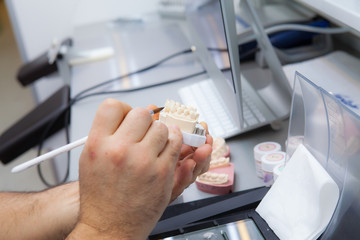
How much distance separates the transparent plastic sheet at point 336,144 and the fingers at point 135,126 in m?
0.22

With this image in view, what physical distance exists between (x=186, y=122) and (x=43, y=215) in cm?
35

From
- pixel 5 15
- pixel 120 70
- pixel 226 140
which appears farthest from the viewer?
pixel 5 15

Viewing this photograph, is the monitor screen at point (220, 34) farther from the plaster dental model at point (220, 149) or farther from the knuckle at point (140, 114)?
the knuckle at point (140, 114)

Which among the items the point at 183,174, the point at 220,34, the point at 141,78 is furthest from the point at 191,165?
the point at 141,78

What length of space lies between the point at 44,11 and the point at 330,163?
72.6 inches

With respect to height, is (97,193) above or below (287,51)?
above

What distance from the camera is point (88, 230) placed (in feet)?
1.60

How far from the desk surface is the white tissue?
18 cm

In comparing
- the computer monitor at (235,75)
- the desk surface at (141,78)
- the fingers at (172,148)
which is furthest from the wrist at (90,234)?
the computer monitor at (235,75)

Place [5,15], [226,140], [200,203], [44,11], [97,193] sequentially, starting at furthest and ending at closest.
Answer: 1. [5,15]
2. [44,11]
3. [226,140]
4. [200,203]
5. [97,193]

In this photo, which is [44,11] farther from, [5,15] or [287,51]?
[5,15]

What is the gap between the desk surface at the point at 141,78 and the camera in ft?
2.64

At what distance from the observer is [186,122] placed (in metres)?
0.54

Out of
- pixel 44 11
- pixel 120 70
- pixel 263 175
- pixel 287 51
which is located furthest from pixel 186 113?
pixel 44 11
